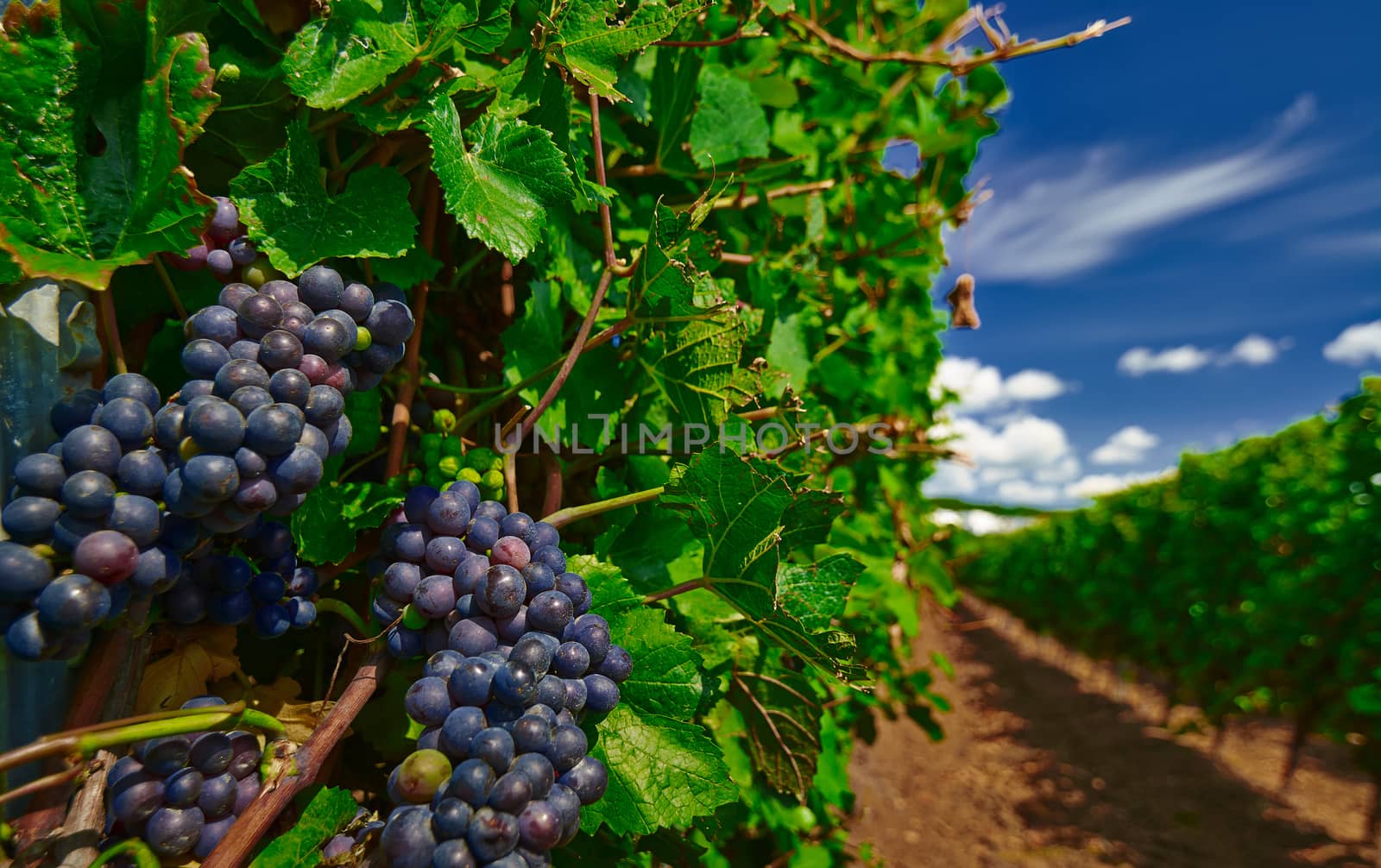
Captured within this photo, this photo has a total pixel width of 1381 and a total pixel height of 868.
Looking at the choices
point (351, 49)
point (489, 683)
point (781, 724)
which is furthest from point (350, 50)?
point (781, 724)

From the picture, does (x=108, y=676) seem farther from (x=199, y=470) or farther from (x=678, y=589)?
(x=678, y=589)

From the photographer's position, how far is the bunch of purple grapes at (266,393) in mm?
652

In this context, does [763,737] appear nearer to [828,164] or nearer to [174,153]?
[174,153]

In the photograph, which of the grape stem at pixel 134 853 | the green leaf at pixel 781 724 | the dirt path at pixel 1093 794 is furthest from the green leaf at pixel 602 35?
the dirt path at pixel 1093 794

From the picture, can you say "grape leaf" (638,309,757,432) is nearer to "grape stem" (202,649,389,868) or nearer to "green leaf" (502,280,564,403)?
"green leaf" (502,280,564,403)

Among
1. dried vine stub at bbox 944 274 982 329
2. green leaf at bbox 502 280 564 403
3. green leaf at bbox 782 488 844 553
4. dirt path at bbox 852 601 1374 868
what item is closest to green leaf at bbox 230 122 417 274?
green leaf at bbox 502 280 564 403

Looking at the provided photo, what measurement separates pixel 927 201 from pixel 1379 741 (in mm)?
7441

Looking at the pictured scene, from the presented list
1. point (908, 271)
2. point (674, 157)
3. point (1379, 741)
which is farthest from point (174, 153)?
point (1379, 741)

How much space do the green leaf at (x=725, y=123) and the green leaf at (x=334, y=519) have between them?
0.92 metres

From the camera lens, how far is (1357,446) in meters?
6.85

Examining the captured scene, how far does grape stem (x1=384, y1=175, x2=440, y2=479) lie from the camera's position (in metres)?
0.97

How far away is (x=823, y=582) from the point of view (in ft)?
3.85

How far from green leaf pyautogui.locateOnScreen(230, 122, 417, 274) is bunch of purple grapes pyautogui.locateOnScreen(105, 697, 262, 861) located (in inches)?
19.9

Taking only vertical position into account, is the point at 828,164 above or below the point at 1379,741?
above
